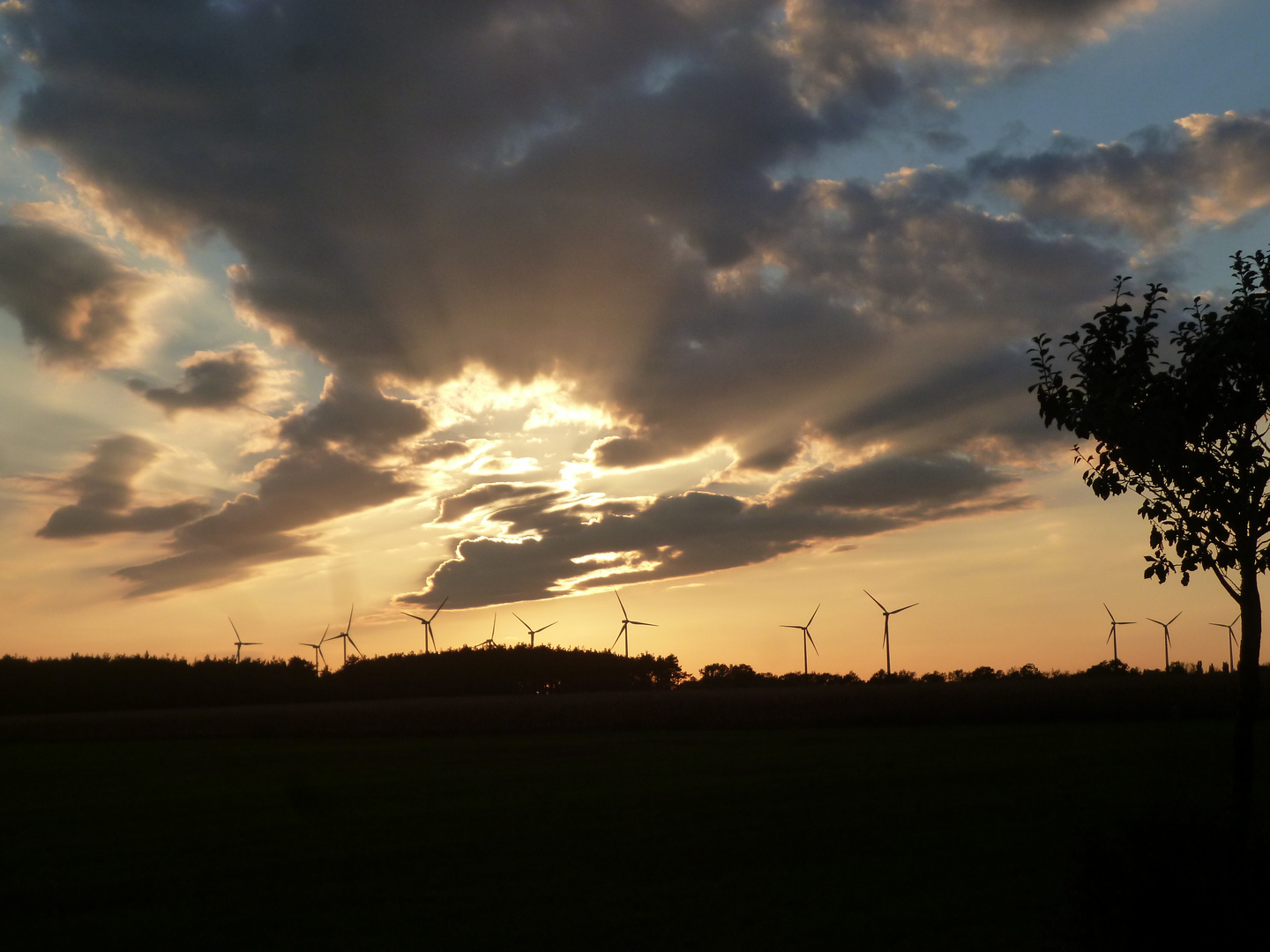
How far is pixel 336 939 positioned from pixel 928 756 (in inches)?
1223

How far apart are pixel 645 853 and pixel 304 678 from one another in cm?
13324

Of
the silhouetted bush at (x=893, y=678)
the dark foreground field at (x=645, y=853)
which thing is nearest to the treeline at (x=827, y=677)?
the silhouetted bush at (x=893, y=678)

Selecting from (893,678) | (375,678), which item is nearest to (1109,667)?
(893,678)

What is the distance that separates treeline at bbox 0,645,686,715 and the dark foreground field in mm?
96523

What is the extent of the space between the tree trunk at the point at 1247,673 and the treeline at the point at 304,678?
127478 mm

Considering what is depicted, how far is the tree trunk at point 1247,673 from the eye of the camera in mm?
16219

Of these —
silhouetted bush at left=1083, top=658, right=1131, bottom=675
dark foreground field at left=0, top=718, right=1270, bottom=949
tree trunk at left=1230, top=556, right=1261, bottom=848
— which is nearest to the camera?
dark foreground field at left=0, top=718, right=1270, bottom=949

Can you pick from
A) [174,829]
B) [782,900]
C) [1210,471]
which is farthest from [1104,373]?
[174,829]

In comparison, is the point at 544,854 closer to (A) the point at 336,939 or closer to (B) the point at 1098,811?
(A) the point at 336,939

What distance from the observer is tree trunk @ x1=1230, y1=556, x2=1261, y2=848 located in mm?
16219

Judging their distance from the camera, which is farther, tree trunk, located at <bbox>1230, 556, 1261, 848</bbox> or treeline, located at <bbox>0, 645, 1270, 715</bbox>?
treeline, located at <bbox>0, 645, 1270, 715</bbox>

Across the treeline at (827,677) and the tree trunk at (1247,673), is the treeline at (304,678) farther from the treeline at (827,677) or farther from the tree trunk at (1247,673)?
the tree trunk at (1247,673)

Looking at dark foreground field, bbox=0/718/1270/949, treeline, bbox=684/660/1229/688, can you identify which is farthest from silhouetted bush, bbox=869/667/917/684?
dark foreground field, bbox=0/718/1270/949

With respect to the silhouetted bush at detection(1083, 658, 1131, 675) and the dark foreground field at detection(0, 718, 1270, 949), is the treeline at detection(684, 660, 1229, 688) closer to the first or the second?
the silhouetted bush at detection(1083, 658, 1131, 675)
